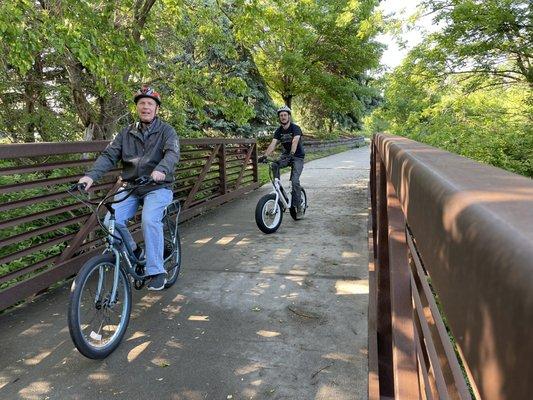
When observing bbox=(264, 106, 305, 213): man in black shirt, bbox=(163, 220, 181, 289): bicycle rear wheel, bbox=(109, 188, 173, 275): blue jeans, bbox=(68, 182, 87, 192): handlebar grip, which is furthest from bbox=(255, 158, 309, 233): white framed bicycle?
bbox=(68, 182, 87, 192): handlebar grip

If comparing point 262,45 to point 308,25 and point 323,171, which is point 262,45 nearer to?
point 308,25

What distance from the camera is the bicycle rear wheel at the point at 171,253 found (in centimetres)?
474

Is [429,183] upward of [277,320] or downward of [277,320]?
upward

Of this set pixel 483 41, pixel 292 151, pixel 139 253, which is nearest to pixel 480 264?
pixel 139 253

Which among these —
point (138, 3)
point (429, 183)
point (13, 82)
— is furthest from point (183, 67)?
point (429, 183)

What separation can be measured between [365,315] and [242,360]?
4.34ft

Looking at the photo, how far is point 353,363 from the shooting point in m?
3.26

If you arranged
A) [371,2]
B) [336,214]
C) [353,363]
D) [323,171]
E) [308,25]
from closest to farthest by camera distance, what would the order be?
[353,363], [336,214], [323,171], [371,2], [308,25]

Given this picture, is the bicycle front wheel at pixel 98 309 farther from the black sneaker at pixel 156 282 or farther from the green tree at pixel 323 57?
→ the green tree at pixel 323 57

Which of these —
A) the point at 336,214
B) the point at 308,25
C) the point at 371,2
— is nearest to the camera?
the point at 336,214

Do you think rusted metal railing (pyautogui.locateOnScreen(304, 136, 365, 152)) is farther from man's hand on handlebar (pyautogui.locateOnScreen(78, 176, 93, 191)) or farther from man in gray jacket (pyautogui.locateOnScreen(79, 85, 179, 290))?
man's hand on handlebar (pyautogui.locateOnScreen(78, 176, 93, 191))

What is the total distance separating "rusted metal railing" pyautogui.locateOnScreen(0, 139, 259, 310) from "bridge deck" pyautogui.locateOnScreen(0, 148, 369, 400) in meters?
0.38

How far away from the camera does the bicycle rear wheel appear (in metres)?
4.74

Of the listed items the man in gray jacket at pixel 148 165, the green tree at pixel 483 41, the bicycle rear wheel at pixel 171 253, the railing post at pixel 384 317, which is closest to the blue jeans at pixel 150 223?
the man in gray jacket at pixel 148 165
